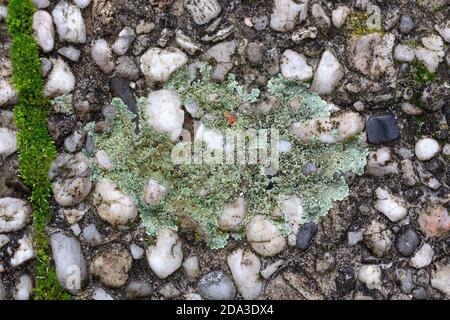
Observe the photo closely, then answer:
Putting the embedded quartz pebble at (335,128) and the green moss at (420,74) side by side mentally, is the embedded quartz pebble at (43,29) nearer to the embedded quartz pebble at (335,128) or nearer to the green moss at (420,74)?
the embedded quartz pebble at (335,128)

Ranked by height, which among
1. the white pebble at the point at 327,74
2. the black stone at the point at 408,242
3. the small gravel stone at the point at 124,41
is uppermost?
the small gravel stone at the point at 124,41

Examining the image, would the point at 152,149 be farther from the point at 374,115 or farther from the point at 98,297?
the point at 374,115

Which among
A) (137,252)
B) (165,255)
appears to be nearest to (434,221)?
(165,255)

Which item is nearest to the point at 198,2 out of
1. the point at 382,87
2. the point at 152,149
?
the point at 152,149

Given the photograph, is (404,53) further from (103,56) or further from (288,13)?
(103,56)

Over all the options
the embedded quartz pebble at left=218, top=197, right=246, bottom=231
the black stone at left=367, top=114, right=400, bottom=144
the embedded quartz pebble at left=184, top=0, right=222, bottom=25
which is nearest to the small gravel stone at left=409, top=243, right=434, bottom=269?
the black stone at left=367, top=114, right=400, bottom=144

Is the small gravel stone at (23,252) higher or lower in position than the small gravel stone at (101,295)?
higher

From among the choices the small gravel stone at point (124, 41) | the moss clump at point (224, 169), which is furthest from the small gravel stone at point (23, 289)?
the small gravel stone at point (124, 41)
